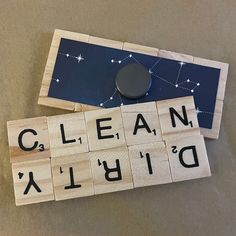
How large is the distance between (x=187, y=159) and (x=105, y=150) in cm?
16

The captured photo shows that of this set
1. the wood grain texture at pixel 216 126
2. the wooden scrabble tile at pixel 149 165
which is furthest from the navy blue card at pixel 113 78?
the wooden scrabble tile at pixel 149 165

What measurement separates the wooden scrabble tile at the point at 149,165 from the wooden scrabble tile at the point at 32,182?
17 cm

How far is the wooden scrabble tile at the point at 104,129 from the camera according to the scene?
744mm

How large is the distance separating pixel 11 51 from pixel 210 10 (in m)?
0.50

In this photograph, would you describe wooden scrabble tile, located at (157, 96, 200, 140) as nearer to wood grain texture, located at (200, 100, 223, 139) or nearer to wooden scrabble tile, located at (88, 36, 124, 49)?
wood grain texture, located at (200, 100, 223, 139)

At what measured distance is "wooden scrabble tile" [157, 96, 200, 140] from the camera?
2.46 ft

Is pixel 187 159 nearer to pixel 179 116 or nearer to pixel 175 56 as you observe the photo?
pixel 179 116

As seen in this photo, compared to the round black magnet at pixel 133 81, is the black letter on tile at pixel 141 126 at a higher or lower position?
lower

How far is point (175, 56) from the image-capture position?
0.85 meters

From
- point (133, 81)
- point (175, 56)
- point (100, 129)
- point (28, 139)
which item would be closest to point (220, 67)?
point (175, 56)

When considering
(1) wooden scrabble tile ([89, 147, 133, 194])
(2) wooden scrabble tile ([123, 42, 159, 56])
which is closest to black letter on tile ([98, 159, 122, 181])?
(1) wooden scrabble tile ([89, 147, 133, 194])

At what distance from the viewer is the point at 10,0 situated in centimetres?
93

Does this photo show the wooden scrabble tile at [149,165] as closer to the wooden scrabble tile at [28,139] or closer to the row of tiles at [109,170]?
the row of tiles at [109,170]

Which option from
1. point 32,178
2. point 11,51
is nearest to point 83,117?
point 32,178
